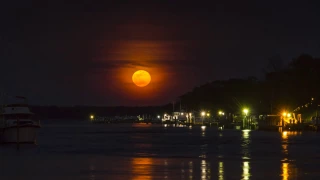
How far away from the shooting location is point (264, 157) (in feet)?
173

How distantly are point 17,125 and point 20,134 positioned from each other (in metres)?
6.95

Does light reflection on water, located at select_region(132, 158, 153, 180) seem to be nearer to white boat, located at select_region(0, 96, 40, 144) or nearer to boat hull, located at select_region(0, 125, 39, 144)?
white boat, located at select_region(0, 96, 40, 144)

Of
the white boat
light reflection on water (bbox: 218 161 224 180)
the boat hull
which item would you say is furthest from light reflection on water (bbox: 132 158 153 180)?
the boat hull

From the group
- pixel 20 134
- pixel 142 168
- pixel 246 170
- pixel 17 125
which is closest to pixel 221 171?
pixel 246 170

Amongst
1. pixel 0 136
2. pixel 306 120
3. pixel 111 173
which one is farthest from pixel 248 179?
pixel 306 120

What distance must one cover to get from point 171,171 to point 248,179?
5.89 m

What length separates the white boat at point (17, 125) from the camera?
77188 mm

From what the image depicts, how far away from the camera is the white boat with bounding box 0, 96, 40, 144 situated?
77.2 m

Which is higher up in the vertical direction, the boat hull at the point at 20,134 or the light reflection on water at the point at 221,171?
the boat hull at the point at 20,134

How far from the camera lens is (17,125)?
232 ft

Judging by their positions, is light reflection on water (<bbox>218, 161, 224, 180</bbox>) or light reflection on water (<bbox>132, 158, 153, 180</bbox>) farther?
light reflection on water (<bbox>132, 158, 153, 180</bbox>)

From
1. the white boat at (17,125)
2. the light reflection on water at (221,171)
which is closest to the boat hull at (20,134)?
the white boat at (17,125)

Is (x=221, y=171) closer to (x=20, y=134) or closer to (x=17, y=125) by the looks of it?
(x=17, y=125)

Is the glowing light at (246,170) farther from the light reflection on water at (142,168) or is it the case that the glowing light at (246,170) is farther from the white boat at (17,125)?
the white boat at (17,125)
